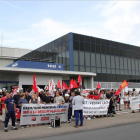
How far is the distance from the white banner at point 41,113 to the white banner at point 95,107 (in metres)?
1.83

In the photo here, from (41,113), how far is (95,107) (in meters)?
4.00

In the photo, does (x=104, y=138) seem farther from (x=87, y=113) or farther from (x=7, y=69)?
(x=7, y=69)

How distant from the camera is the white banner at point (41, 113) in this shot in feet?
32.0

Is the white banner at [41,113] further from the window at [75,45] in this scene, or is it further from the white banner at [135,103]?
the window at [75,45]

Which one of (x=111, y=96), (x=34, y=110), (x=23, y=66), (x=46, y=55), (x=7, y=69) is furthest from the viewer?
(x=46, y=55)

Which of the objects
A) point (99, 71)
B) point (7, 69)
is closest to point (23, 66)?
point (7, 69)

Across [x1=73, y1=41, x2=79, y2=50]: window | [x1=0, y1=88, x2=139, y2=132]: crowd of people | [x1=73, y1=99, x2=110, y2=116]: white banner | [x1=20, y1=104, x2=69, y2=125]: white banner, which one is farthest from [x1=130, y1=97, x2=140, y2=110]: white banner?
[x1=73, y1=41, x2=79, y2=50]: window

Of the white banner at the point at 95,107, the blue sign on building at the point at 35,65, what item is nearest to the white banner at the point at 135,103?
the white banner at the point at 95,107

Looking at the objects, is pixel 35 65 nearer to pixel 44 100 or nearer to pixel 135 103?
pixel 135 103

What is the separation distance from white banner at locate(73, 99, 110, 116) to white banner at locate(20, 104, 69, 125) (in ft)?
6.01

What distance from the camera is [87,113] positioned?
1229cm

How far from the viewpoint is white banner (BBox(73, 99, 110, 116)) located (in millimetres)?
12312

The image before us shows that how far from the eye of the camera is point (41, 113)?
33.3 feet

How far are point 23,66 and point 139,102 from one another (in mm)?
14040
